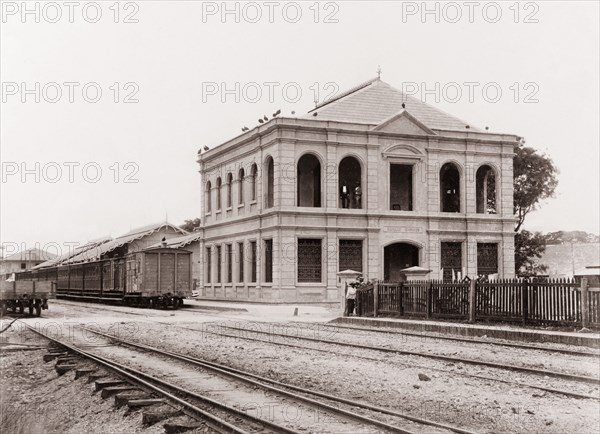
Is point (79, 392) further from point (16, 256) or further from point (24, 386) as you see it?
point (16, 256)

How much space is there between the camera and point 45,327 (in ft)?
80.2

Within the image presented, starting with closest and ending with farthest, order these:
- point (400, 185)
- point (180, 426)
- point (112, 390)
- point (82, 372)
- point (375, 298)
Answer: point (180, 426) < point (112, 390) < point (82, 372) < point (375, 298) < point (400, 185)

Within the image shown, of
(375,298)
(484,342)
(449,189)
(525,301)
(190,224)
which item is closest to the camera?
(484,342)

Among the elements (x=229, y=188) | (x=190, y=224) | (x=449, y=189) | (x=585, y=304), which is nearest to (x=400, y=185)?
(x=449, y=189)

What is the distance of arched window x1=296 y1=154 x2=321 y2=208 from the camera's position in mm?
39781

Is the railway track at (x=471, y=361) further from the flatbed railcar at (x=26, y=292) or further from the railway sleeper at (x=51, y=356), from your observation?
the flatbed railcar at (x=26, y=292)

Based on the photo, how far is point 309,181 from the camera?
40.1 meters

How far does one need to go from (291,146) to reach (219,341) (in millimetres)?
18851

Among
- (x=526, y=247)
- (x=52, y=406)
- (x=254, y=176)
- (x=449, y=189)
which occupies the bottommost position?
(x=52, y=406)

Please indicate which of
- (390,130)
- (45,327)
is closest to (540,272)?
(390,130)

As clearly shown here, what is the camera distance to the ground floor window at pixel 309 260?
3653 cm

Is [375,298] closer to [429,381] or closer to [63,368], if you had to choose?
[63,368]

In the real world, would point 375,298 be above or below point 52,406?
above

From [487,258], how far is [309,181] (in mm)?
10463
